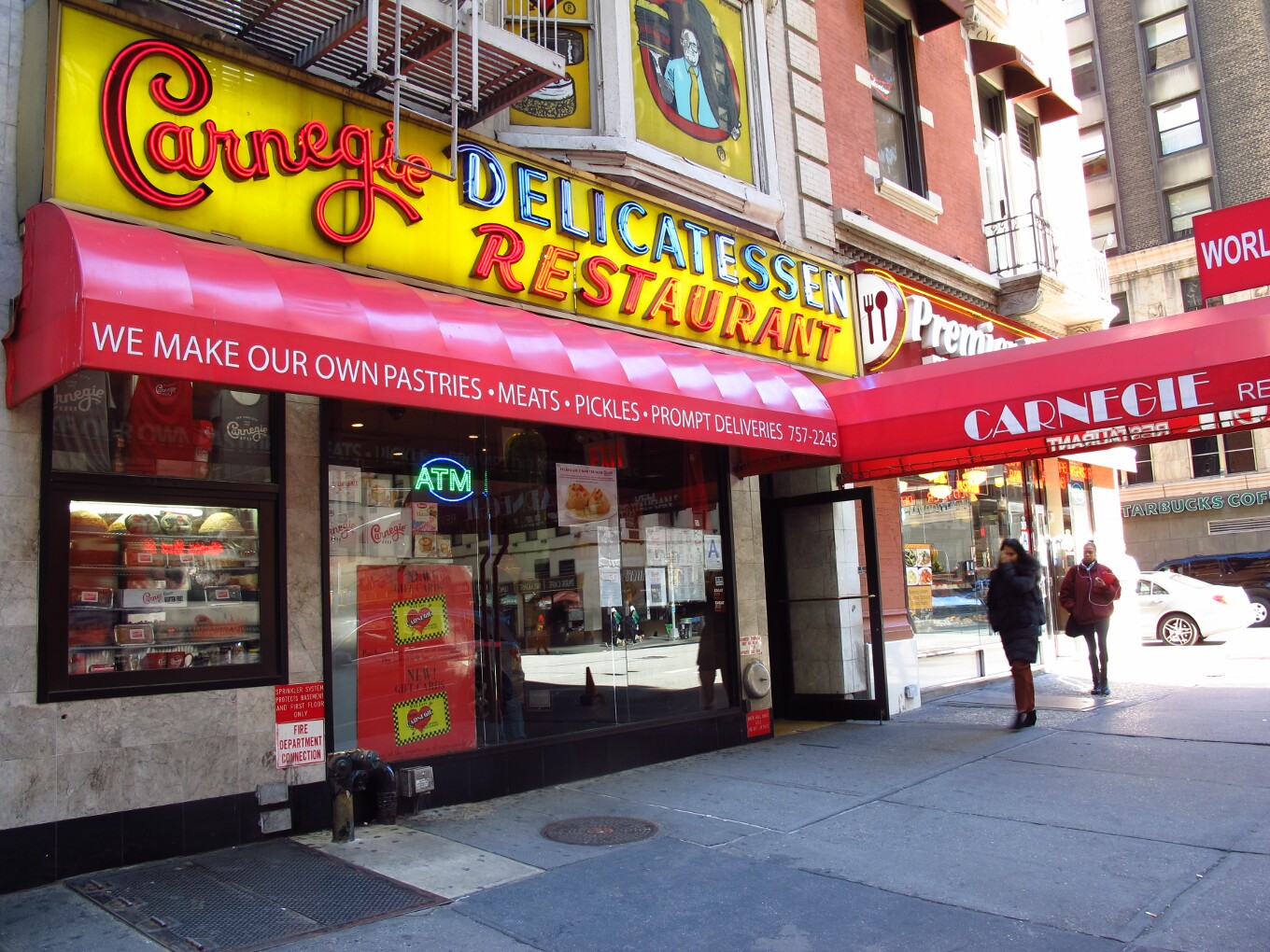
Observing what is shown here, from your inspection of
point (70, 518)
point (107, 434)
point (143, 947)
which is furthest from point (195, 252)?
point (143, 947)

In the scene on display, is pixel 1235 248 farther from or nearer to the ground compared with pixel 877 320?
nearer to the ground

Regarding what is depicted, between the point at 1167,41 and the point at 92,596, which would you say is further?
the point at 1167,41

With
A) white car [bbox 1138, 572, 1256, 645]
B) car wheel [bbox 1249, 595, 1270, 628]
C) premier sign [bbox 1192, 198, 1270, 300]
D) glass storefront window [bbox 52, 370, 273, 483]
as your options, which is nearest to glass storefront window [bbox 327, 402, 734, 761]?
glass storefront window [bbox 52, 370, 273, 483]

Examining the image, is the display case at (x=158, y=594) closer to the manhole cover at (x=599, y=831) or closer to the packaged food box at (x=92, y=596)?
the packaged food box at (x=92, y=596)

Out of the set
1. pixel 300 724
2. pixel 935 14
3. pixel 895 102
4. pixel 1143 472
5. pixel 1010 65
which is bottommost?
pixel 300 724

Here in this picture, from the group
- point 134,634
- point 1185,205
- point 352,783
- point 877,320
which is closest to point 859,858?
point 352,783

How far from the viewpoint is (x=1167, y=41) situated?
3700cm

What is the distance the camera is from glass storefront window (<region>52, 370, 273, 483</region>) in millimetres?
5480

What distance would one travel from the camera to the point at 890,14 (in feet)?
43.9

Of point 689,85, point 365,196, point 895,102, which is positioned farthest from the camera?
point 895,102

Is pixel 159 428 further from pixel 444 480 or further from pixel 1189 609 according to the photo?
pixel 1189 609

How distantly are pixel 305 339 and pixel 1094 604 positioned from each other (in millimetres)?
9295

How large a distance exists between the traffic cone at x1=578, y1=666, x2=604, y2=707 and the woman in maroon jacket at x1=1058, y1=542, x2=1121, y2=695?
6.04 metres

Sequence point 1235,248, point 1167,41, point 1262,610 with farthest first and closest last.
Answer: point 1167,41 < point 1262,610 < point 1235,248
